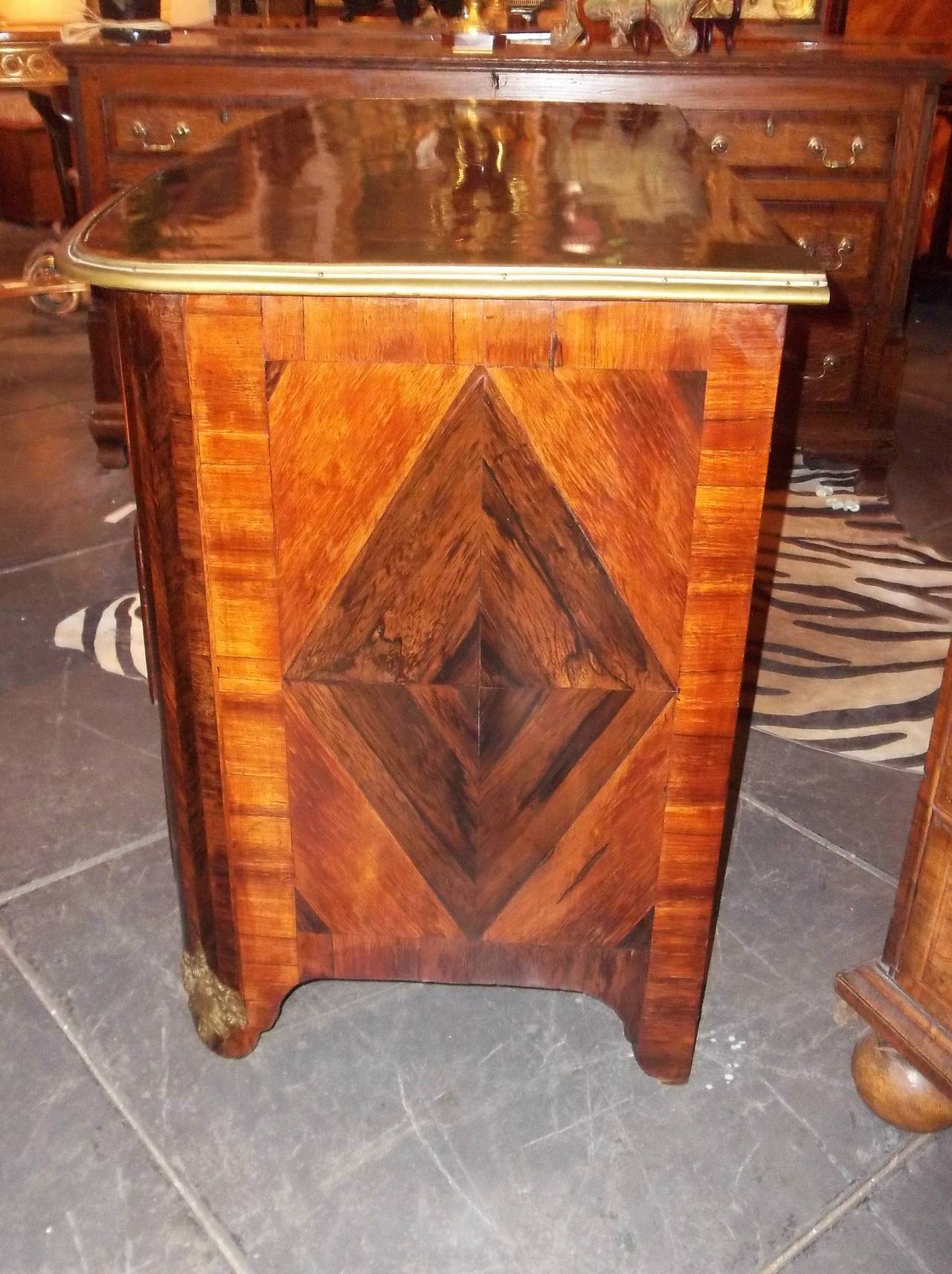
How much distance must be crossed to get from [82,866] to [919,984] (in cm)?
102

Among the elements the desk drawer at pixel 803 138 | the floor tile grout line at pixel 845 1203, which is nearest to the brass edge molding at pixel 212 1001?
the floor tile grout line at pixel 845 1203

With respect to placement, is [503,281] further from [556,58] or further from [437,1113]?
[556,58]

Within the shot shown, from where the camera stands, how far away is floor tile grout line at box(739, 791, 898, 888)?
1550mm

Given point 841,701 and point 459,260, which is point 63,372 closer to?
point 841,701

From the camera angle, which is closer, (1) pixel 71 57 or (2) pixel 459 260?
(2) pixel 459 260

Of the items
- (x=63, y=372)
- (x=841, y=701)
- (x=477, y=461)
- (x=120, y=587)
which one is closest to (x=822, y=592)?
(x=841, y=701)

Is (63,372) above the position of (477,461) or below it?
below

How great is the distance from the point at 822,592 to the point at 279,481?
5.28 ft

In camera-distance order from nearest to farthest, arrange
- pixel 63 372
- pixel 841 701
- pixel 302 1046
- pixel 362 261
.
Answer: pixel 362 261 → pixel 302 1046 → pixel 841 701 → pixel 63 372

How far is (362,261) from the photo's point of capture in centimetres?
83

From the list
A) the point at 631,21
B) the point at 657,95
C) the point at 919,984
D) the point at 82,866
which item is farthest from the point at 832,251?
the point at 82,866

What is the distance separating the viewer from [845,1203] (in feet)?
3.63

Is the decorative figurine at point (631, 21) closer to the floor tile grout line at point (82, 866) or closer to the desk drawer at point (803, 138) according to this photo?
→ the desk drawer at point (803, 138)

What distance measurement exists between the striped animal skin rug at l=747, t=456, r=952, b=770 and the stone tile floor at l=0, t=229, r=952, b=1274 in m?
0.28
